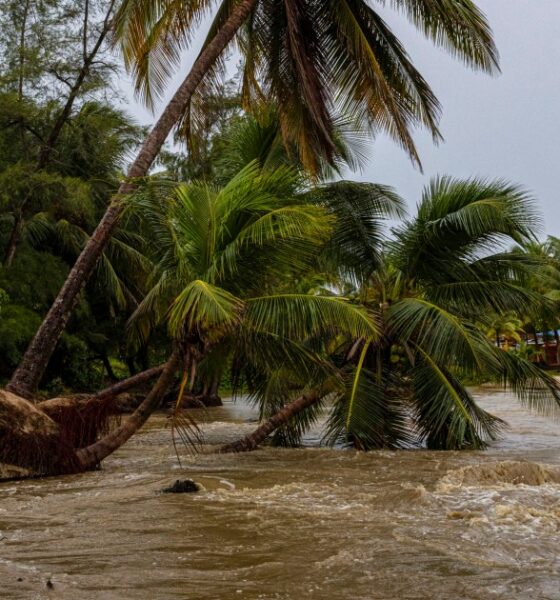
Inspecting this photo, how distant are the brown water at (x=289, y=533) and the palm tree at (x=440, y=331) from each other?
1609mm

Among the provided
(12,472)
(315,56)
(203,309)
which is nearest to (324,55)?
(315,56)

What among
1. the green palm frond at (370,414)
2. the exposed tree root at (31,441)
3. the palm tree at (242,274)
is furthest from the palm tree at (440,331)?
the exposed tree root at (31,441)

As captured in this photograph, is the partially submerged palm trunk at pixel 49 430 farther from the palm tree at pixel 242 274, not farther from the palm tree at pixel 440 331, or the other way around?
the palm tree at pixel 440 331

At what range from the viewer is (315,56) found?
12.0 metres

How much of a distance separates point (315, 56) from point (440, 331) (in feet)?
16.0

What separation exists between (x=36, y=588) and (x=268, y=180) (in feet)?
18.1

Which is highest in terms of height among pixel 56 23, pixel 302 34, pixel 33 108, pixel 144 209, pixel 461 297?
pixel 56 23

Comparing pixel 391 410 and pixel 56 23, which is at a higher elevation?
pixel 56 23

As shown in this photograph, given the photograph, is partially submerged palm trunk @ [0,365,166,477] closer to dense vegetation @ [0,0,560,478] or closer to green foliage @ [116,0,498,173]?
dense vegetation @ [0,0,560,478]

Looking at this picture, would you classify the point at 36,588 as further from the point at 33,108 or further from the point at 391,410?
the point at 33,108

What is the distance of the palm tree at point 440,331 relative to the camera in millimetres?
10922

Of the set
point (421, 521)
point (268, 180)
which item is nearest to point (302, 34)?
point (268, 180)

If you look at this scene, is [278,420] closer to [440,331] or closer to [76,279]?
[440,331]

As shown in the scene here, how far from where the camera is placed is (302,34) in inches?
→ 468
